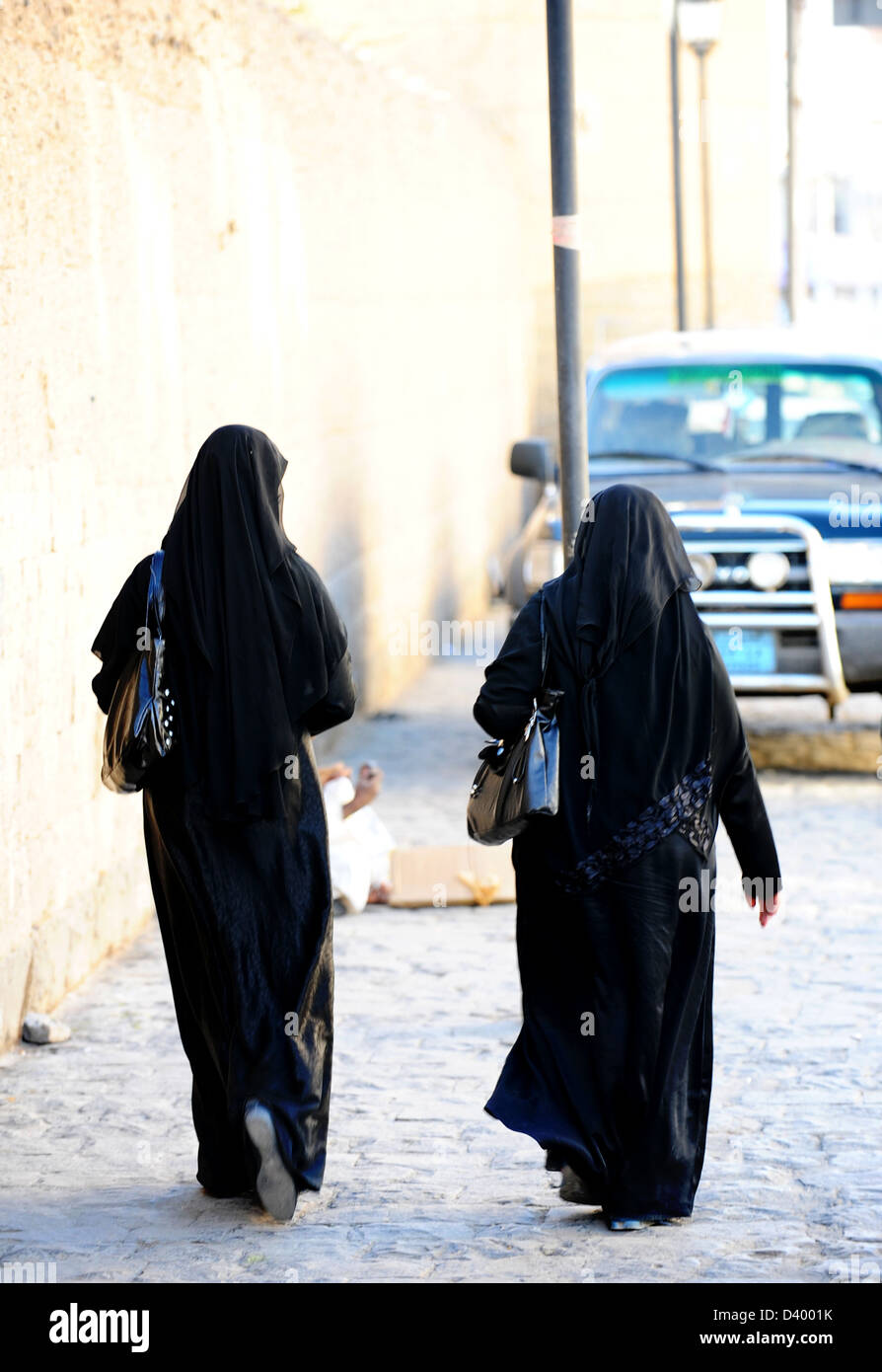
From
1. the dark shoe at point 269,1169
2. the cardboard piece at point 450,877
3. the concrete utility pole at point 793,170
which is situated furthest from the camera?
the concrete utility pole at point 793,170

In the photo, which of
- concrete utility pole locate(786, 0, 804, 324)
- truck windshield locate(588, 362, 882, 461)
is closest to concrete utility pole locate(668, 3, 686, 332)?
concrete utility pole locate(786, 0, 804, 324)

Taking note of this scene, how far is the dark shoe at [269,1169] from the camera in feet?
13.7

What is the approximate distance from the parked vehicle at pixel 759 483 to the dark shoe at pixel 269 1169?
5252 mm

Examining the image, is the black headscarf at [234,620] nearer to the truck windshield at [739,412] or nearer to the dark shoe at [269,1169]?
the dark shoe at [269,1169]

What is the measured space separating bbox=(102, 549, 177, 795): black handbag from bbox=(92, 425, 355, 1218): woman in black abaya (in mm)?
29

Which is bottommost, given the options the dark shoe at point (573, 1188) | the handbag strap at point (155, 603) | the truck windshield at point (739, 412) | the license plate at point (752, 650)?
the dark shoe at point (573, 1188)

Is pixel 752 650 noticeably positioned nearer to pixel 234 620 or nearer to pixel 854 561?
pixel 854 561

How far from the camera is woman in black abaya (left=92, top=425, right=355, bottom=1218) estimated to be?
4.26 meters

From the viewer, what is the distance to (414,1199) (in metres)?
4.43

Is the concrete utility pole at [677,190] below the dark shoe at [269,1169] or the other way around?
the other way around

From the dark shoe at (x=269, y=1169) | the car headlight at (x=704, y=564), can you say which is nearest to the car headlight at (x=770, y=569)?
the car headlight at (x=704, y=564)

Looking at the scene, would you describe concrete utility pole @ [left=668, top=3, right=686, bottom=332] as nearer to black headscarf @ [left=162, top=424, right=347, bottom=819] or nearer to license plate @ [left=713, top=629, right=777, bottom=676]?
license plate @ [left=713, top=629, right=777, bottom=676]
